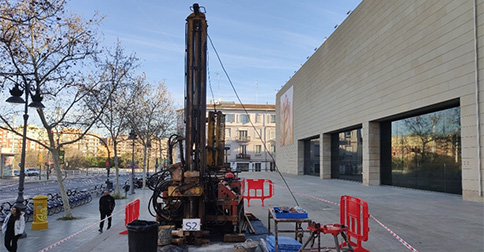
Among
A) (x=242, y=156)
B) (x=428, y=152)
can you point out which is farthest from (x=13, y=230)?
(x=242, y=156)

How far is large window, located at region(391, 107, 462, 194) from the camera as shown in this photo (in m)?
21.0

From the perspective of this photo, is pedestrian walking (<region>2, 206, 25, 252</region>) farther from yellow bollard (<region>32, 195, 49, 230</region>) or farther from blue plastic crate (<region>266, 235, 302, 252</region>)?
blue plastic crate (<region>266, 235, 302, 252</region>)

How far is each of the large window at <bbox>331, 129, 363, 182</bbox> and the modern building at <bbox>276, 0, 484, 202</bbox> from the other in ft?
0.31

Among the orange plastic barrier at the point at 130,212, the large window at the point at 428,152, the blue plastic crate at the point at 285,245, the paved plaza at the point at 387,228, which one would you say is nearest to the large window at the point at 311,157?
the large window at the point at 428,152

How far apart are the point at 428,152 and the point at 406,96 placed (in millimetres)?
3893

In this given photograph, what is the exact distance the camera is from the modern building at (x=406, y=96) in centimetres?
1766

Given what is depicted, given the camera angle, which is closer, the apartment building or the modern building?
the modern building

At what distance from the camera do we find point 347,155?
35.7 m

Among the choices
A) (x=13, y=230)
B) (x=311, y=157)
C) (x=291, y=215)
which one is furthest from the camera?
(x=311, y=157)

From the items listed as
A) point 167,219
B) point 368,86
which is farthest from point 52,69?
point 368,86

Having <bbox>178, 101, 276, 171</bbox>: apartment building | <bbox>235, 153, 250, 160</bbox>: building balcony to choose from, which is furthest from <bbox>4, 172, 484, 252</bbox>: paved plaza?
<bbox>178, 101, 276, 171</bbox>: apartment building

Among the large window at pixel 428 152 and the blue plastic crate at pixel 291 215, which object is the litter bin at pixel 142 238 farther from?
the large window at pixel 428 152

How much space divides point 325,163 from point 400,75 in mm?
18022

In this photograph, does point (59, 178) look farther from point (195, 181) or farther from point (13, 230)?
point (195, 181)
